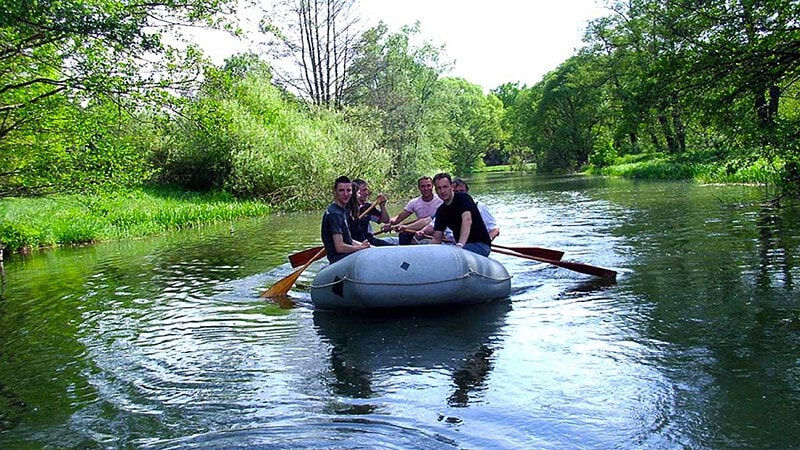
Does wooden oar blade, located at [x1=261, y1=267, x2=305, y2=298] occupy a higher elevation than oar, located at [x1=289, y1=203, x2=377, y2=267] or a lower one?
lower

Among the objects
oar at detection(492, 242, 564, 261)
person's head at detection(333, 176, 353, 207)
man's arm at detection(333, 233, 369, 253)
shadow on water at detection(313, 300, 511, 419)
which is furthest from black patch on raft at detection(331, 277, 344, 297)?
oar at detection(492, 242, 564, 261)

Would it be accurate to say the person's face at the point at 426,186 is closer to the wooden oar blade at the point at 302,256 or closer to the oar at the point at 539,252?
the oar at the point at 539,252

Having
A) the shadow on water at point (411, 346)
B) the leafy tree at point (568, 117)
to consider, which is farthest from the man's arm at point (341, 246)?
the leafy tree at point (568, 117)

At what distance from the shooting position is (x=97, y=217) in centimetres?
1631

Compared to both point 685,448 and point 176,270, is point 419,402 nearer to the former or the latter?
point 685,448

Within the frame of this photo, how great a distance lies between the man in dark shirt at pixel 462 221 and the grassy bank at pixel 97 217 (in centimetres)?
743

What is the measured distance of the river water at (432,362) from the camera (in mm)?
3938

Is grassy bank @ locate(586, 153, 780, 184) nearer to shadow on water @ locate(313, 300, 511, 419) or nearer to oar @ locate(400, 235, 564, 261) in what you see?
oar @ locate(400, 235, 564, 261)

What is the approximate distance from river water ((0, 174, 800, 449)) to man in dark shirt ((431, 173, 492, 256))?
74cm

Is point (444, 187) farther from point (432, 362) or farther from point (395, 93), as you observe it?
point (395, 93)

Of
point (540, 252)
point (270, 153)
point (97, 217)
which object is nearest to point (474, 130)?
point (270, 153)

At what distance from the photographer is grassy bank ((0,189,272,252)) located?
47.3 feet

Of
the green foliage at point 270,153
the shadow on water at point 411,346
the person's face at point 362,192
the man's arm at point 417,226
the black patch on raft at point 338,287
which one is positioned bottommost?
the shadow on water at point 411,346

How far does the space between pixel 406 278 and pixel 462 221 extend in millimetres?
1460
